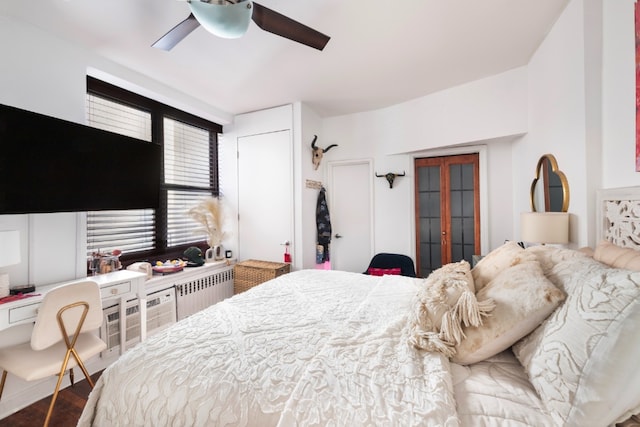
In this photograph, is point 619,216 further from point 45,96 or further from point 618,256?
point 45,96

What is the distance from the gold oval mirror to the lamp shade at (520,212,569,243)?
0.18 metres

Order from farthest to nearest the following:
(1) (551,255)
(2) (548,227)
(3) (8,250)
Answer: (2) (548,227), (3) (8,250), (1) (551,255)

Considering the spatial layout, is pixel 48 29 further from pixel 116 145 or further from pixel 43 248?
pixel 43 248

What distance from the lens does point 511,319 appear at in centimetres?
95

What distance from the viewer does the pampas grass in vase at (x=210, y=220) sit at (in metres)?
3.25

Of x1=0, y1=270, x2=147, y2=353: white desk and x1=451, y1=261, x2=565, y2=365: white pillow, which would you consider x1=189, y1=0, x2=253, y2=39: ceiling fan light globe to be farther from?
x1=0, y1=270, x2=147, y2=353: white desk

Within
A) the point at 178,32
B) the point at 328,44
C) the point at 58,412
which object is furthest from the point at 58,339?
the point at 328,44

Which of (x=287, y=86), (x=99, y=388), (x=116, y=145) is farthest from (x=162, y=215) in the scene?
(x=99, y=388)

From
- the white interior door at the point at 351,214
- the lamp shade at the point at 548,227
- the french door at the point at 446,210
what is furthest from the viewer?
the white interior door at the point at 351,214

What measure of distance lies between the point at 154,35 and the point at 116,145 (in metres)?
0.94

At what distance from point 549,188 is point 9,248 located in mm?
3829

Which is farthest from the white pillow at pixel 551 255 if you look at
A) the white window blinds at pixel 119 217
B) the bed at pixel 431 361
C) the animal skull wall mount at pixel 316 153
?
the white window blinds at pixel 119 217

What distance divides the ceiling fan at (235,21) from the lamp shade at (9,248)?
150 cm

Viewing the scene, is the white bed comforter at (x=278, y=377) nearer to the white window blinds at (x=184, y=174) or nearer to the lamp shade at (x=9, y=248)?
the lamp shade at (x=9, y=248)
